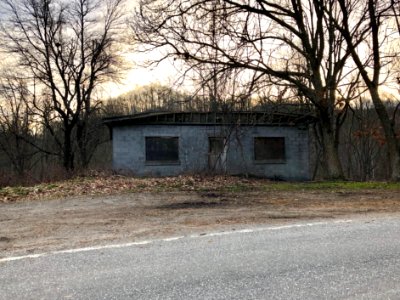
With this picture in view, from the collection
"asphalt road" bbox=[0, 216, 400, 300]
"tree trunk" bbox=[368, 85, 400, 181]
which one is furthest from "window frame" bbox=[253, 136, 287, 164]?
"asphalt road" bbox=[0, 216, 400, 300]

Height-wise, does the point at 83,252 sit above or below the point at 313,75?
below

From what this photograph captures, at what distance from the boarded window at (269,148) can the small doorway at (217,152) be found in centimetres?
199

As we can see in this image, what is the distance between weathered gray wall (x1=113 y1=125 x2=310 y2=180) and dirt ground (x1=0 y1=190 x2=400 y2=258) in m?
10.7

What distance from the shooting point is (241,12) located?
19141mm

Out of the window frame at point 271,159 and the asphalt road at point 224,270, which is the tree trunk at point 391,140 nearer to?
the window frame at point 271,159

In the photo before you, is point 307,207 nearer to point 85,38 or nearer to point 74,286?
point 74,286

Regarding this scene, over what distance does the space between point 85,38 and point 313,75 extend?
1979cm

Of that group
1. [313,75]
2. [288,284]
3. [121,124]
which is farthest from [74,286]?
[121,124]

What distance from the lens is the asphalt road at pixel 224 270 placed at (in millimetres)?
4242

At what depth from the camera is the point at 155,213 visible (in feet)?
30.2

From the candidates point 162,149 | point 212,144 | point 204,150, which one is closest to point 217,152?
point 212,144

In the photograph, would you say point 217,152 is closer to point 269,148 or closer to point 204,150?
point 204,150

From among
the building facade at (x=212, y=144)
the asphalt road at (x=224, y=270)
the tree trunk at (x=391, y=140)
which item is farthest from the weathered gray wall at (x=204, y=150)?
the asphalt road at (x=224, y=270)

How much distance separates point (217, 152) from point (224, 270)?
2044 centimetres
